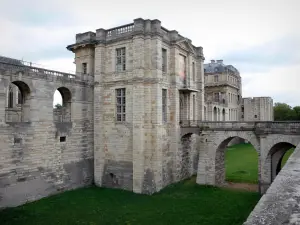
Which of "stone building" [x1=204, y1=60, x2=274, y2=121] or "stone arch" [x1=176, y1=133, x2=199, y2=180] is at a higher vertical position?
"stone building" [x1=204, y1=60, x2=274, y2=121]

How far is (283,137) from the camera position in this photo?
19.7 m

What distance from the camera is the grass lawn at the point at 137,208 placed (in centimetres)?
1531

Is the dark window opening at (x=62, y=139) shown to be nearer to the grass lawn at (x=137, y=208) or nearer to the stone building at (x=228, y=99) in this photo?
the grass lawn at (x=137, y=208)

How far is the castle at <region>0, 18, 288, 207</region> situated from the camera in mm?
18844

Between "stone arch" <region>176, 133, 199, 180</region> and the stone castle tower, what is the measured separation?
0.32 feet

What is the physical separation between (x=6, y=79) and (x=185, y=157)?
16.4m

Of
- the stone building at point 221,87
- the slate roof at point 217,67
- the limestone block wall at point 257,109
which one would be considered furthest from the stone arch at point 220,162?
the limestone block wall at point 257,109

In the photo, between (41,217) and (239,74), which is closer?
(41,217)

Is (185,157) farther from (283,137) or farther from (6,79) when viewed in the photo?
(6,79)

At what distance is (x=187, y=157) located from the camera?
85.5 ft

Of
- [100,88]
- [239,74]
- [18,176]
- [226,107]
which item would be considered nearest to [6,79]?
[18,176]

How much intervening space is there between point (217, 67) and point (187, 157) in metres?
30.1

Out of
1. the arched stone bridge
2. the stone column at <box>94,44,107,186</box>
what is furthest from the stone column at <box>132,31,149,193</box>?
the arched stone bridge

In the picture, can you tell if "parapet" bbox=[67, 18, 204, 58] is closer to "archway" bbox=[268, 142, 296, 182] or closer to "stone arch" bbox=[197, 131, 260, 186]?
"stone arch" bbox=[197, 131, 260, 186]
